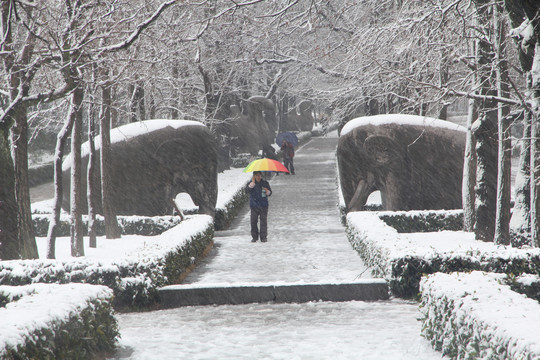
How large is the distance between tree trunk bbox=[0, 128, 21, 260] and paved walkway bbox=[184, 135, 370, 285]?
264 centimetres

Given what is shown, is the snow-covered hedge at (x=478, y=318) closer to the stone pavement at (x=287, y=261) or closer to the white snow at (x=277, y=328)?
the white snow at (x=277, y=328)

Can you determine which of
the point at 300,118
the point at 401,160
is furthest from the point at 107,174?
the point at 300,118

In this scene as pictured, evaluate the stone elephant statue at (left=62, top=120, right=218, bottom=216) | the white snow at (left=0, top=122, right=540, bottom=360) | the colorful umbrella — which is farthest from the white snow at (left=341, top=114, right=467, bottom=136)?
the white snow at (left=0, top=122, right=540, bottom=360)

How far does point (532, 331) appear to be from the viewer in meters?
4.50

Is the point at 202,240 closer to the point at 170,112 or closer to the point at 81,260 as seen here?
the point at 81,260

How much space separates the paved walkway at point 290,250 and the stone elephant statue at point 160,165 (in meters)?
1.45

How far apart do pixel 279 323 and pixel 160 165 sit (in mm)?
8476

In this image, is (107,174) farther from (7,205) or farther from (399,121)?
(399,121)

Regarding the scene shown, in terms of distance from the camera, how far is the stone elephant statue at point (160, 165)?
15336 millimetres

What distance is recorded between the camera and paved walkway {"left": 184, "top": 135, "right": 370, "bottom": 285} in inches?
413

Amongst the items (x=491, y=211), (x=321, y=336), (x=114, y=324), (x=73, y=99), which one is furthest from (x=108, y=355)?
(x=491, y=211)

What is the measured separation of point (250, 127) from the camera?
36.2m

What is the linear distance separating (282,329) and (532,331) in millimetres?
3243

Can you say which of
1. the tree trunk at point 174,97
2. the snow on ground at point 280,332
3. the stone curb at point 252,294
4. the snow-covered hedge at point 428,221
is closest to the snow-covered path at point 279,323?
A: the snow on ground at point 280,332
